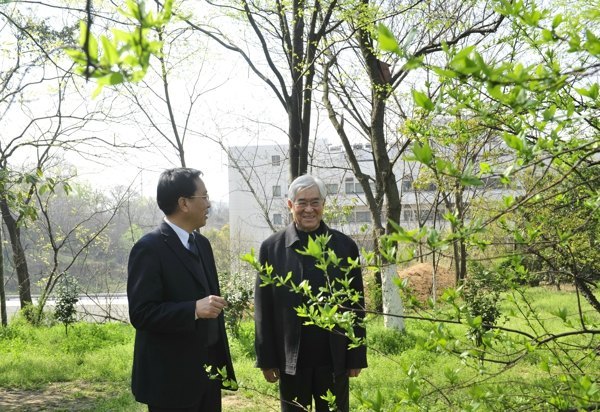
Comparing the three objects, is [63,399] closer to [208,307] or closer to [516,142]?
[208,307]

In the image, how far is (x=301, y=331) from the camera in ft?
10.5

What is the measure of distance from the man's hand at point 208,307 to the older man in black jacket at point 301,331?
1.49ft

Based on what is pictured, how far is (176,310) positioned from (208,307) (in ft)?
0.47

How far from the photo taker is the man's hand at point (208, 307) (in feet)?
9.14

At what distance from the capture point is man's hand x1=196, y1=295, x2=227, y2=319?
279cm

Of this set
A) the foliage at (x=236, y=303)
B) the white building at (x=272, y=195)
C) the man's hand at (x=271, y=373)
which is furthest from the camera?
the white building at (x=272, y=195)

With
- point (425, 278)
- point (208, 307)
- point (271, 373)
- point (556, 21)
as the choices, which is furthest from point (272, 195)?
point (556, 21)

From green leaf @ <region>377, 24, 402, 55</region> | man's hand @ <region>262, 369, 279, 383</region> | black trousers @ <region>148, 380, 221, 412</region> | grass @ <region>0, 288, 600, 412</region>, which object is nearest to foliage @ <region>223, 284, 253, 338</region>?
grass @ <region>0, 288, 600, 412</region>

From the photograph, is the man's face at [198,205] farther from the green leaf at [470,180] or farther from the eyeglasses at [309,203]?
the green leaf at [470,180]

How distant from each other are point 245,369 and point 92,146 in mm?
8858

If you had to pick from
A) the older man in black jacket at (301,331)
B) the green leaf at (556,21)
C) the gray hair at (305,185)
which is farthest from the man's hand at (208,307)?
the green leaf at (556,21)

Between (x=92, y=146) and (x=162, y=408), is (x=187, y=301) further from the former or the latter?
(x=92, y=146)

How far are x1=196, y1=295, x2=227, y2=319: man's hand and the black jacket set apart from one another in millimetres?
494

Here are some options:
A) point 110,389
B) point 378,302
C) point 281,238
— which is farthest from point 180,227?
point 378,302
